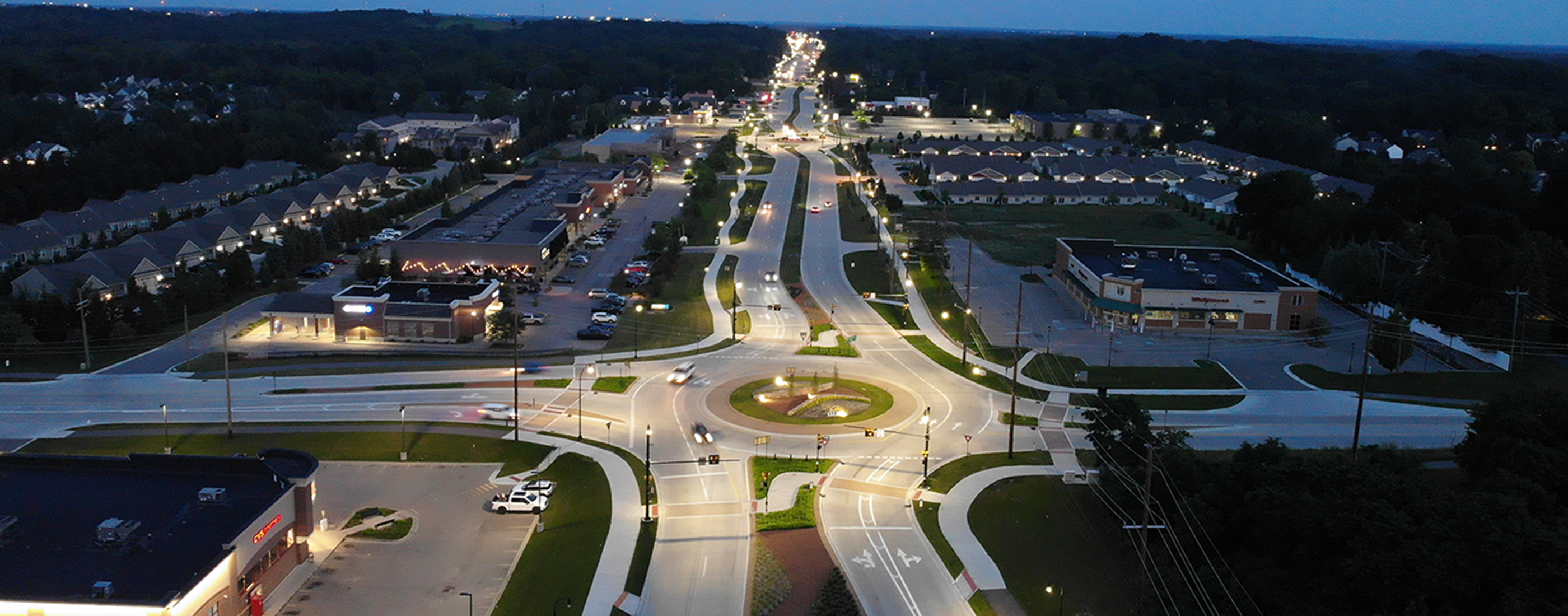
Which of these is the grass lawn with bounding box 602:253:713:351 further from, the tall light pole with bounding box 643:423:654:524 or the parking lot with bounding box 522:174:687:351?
the tall light pole with bounding box 643:423:654:524

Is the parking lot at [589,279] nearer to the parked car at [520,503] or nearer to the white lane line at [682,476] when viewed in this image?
the white lane line at [682,476]

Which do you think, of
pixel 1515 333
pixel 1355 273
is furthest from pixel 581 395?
pixel 1355 273

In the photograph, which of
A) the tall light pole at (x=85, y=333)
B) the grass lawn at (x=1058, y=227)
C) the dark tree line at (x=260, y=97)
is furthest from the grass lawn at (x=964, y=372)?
the dark tree line at (x=260, y=97)

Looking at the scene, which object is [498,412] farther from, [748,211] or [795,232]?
[748,211]

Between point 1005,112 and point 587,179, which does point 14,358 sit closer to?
point 587,179

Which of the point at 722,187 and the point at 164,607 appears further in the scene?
the point at 722,187

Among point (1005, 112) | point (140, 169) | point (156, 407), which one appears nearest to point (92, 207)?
point (140, 169)
